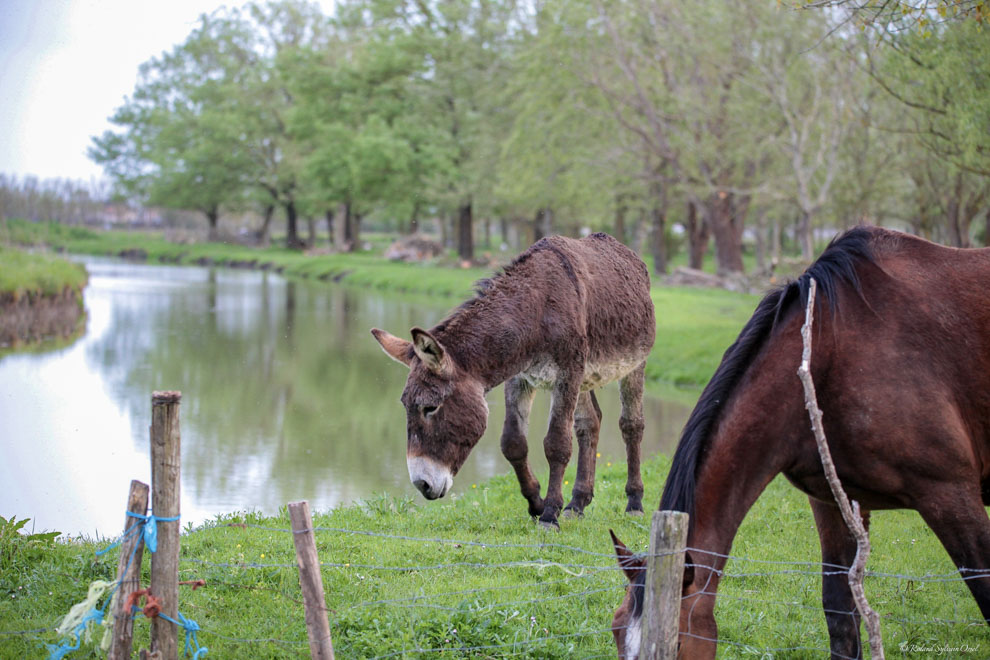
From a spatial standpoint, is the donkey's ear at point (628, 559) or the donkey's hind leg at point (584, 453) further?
the donkey's hind leg at point (584, 453)

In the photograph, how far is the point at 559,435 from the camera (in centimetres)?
703

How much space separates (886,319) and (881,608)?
220 centimetres

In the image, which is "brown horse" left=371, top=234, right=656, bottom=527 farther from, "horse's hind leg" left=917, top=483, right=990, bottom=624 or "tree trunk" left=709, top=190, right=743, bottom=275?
"tree trunk" left=709, top=190, right=743, bottom=275

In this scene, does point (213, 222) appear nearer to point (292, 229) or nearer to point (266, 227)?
point (266, 227)

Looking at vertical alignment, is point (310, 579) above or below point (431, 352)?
below

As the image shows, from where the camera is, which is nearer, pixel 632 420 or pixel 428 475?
pixel 428 475

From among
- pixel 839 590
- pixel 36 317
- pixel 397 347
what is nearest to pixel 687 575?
pixel 839 590

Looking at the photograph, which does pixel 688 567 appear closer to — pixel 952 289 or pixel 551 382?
pixel 952 289

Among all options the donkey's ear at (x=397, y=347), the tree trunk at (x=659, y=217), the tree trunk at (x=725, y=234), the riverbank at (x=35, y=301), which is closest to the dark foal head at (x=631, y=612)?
the donkey's ear at (x=397, y=347)

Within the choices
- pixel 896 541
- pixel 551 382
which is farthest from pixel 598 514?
pixel 896 541

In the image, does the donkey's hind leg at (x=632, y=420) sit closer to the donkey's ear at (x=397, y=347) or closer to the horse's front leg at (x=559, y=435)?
the horse's front leg at (x=559, y=435)

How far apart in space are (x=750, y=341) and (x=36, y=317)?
69.6ft

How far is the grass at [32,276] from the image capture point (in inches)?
818

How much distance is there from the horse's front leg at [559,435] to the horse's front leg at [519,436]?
0.21 metres
